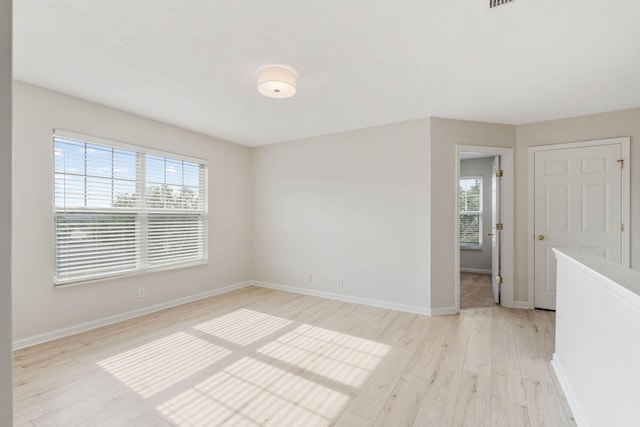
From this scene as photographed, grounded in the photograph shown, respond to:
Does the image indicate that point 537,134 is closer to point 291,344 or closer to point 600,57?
point 600,57

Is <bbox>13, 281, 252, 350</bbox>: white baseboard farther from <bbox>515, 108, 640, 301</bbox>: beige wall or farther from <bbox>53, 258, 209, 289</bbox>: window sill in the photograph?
<bbox>515, 108, 640, 301</bbox>: beige wall

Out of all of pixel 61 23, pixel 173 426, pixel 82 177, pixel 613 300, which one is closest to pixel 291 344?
pixel 173 426

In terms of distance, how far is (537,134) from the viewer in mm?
3770

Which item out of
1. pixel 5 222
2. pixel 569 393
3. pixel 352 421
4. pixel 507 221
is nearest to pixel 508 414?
pixel 569 393

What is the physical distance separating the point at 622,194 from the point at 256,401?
4.55 meters

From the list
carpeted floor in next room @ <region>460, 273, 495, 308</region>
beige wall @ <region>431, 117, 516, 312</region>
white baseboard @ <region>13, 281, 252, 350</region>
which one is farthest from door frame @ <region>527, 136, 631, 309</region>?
white baseboard @ <region>13, 281, 252, 350</region>

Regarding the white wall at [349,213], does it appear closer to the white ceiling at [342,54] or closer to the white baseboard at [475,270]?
the white ceiling at [342,54]

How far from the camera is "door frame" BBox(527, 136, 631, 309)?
333cm

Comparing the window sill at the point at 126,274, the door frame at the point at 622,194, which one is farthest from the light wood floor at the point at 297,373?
the door frame at the point at 622,194

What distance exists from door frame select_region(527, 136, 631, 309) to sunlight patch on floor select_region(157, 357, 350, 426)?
3.27 meters

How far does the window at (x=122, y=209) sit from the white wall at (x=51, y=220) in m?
0.10

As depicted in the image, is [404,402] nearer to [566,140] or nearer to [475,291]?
[475,291]

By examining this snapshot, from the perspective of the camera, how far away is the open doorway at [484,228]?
3863mm

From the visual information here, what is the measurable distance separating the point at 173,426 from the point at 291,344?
1.24m
